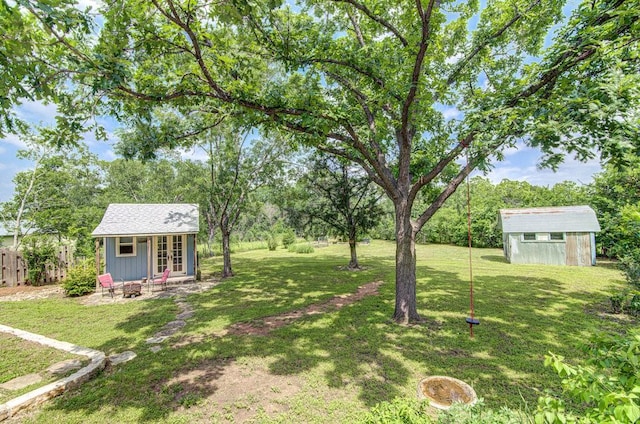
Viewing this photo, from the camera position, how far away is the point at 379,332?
6.12m

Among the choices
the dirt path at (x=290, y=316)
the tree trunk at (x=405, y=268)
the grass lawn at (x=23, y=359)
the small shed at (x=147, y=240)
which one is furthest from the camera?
the small shed at (x=147, y=240)

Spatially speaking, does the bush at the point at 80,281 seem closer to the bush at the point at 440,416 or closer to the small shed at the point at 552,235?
the bush at the point at 440,416

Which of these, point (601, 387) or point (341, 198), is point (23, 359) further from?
point (341, 198)

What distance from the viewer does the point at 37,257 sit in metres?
11.5

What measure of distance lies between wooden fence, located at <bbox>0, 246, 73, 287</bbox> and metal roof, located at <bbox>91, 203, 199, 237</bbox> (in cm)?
278

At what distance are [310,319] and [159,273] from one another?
8.64 metres

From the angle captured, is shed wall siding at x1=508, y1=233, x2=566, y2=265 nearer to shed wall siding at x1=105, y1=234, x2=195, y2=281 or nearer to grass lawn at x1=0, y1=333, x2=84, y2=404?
shed wall siding at x1=105, y1=234, x2=195, y2=281

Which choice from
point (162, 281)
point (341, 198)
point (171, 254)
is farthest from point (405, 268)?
point (171, 254)

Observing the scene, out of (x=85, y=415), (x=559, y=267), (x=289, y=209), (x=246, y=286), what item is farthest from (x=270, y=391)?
(x=559, y=267)

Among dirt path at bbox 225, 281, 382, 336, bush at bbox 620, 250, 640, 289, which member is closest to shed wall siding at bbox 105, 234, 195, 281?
dirt path at bbox 225, 281, 382, 336

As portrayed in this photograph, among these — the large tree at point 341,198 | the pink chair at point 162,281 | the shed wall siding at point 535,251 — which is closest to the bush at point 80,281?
the pink chair at point 162,281

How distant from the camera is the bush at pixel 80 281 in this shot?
987cm

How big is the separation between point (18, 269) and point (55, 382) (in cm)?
1130

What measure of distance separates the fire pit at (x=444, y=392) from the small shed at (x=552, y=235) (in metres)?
16.3
